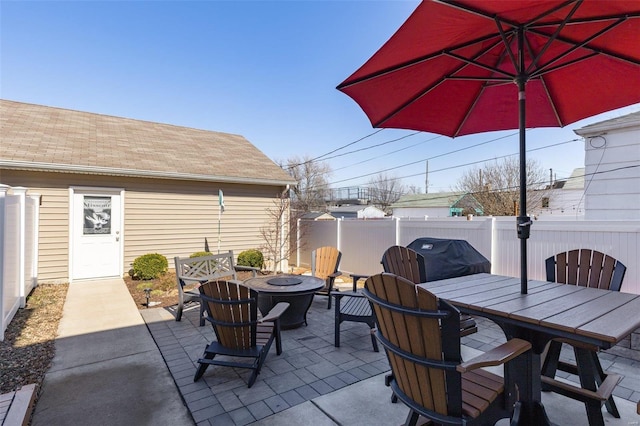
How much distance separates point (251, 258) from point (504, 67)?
6.99 metres

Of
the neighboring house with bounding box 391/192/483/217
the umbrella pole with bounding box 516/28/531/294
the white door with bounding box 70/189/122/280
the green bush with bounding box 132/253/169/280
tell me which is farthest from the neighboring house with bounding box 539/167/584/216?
the white door with bounding box 70/189/122/280

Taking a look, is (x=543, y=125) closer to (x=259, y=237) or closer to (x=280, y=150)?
(x=259, y=237)

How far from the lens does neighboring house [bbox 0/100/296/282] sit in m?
6.75

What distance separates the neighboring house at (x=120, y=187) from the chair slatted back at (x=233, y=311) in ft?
18.8

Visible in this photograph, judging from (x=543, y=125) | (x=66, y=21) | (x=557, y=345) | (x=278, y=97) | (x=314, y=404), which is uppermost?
(x=278, y=97)

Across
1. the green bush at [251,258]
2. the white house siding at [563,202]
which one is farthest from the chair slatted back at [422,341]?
the white house siding at [563,202]

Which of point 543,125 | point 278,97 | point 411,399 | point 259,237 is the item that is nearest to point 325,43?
point 278,97

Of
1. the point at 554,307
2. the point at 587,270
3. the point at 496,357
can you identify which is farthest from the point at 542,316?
the point at 587,270

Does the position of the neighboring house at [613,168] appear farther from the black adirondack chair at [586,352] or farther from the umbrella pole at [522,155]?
the umbrella pole at [522,155]

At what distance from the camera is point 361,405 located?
2477mm

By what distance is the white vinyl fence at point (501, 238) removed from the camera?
379 centimetres

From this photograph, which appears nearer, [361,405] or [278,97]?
[361,405]

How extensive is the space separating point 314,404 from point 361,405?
0.37 m

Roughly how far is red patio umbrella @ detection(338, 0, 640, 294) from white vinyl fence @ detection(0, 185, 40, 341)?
13.6ft
